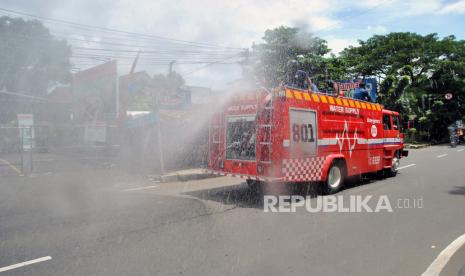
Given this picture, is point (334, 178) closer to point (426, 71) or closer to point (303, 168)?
point (303, 168)

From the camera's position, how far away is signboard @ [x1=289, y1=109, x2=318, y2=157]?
8531 millimetres

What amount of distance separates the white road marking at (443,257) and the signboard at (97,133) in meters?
16.5

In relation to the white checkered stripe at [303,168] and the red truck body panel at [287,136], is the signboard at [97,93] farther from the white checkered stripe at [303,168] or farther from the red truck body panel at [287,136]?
the white checkered stripe at [303,168]

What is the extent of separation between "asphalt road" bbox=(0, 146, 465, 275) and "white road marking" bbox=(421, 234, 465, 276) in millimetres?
72

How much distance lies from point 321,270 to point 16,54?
103 feet

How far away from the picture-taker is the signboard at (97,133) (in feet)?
63.6

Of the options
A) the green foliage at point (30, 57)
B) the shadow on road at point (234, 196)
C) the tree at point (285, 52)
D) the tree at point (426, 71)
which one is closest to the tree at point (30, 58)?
the green foliage at point (30, 57)

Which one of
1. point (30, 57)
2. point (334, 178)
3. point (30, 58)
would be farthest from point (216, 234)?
point (30, 58)

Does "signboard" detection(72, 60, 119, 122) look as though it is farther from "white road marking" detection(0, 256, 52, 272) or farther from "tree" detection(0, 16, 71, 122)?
"white road marking" detection(0, 256, 52, 272)

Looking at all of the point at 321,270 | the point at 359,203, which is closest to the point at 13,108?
the point at 359,203

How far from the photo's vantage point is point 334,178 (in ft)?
32.3

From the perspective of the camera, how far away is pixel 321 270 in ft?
14.7

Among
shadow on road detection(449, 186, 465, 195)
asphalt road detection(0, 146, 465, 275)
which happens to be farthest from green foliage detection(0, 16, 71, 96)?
shadow on road detection(449, 186, 465, 195)

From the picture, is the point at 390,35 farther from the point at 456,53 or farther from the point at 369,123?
the point at 369,123
